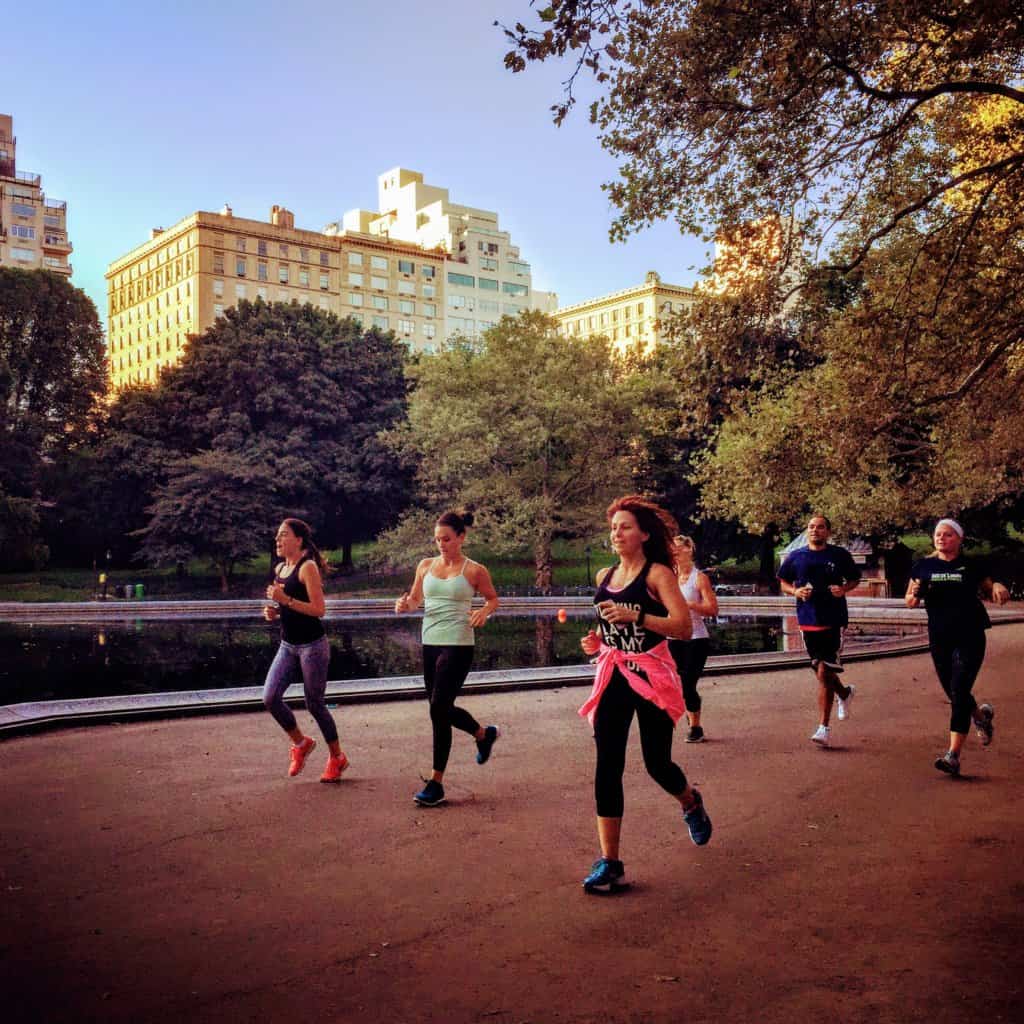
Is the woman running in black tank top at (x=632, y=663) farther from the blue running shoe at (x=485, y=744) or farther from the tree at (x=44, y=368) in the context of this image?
the tree at (x=44, y=368)

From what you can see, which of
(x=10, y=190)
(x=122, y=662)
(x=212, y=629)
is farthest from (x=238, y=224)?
(x=122, y=662)

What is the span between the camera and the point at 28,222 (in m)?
102

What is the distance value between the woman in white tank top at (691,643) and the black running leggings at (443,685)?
2.76m

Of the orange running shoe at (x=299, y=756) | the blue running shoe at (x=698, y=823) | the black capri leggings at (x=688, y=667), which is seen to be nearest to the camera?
the blue running shoe at (x=698, y=823)

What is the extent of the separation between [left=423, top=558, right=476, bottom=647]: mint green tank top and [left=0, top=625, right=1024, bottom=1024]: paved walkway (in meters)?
1.08

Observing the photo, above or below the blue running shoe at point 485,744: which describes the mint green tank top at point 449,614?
above

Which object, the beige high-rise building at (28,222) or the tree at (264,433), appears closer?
the tree at (264,433)

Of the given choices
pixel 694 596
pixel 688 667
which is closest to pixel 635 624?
pixel 694 596

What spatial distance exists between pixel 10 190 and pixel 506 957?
11305cm

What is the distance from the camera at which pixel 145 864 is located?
5.74 m

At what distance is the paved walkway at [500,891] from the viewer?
4.02m

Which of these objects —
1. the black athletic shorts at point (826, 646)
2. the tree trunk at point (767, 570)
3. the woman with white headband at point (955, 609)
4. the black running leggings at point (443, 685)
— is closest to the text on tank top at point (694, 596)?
the black athletic shorts at point (826, 646)

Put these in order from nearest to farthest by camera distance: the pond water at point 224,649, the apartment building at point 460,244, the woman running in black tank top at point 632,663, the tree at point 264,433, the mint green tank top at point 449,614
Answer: the woman running in black tank top at point 632,663
the mint green tank top at point 449,614
the pond water at point 224,649
the tree at point 264,433
the apartment building at point 460,244

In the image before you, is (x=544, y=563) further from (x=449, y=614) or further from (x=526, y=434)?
(x=449, y=614)
